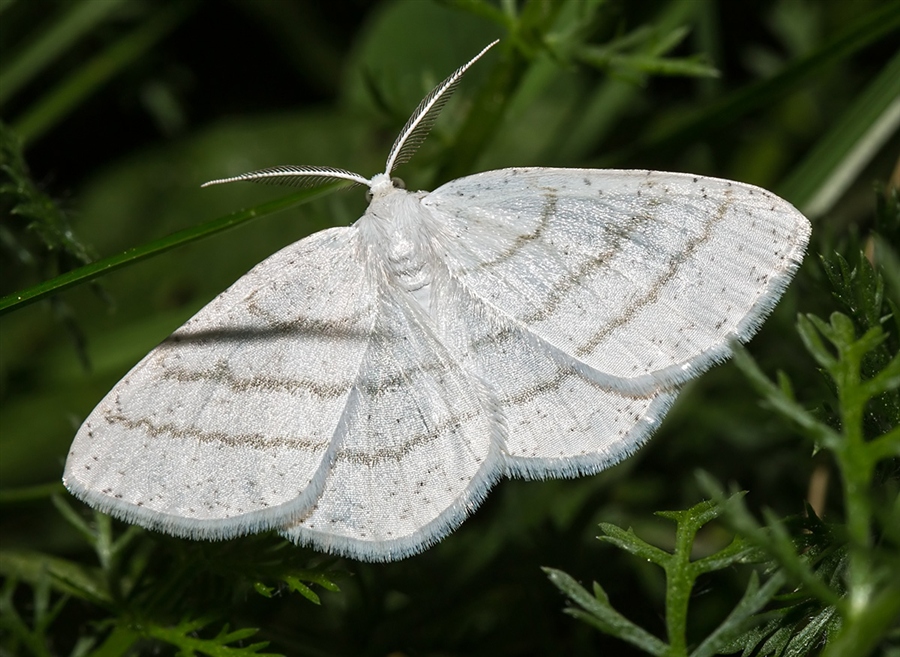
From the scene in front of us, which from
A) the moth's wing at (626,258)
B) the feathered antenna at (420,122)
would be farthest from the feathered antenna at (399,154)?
the moth's wing at (626,258)

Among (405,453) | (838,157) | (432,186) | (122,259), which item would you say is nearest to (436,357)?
(405,453)

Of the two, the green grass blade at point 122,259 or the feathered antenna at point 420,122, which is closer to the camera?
the green grass blade at point 122,259

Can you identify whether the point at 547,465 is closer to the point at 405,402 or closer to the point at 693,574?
the point at 405,402

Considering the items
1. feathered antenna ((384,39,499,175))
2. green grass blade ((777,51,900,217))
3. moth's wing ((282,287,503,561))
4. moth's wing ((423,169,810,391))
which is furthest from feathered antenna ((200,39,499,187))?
green grass blade ((777,51,900,217))

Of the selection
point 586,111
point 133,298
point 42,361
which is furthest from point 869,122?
point 42,361

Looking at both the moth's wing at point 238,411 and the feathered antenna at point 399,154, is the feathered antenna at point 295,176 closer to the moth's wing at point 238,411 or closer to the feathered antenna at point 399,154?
the feathered antenna at point 399,154

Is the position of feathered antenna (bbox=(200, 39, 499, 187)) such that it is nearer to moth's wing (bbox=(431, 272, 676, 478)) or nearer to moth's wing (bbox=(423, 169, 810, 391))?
moth's wing (bbox=(423, 169, 810, 391))
